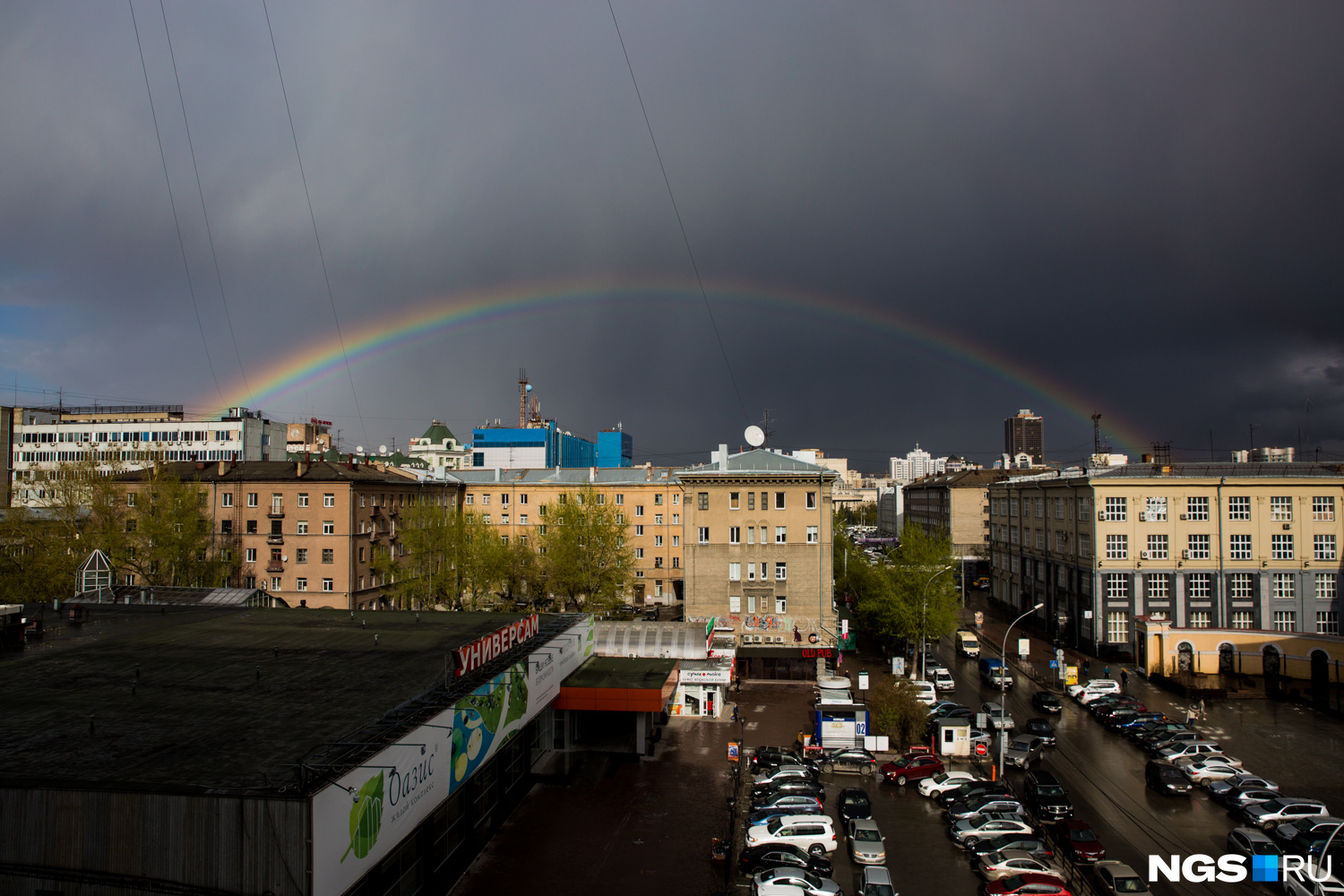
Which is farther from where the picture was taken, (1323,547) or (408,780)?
(1323,547)

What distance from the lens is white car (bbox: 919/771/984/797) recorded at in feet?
91.0

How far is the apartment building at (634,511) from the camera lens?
6925cm

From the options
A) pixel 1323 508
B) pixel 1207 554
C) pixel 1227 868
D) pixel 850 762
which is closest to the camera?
pixel 1227 868

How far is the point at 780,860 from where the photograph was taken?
2123 centimetres

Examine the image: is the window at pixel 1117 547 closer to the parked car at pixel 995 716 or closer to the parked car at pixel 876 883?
the parked car at pixel 995 716

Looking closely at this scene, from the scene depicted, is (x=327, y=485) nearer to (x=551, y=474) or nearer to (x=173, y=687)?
(x=551, y=474)

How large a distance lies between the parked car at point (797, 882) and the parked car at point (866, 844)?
2297mm

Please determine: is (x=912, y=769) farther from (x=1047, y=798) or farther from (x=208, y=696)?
(x=208, y=696)

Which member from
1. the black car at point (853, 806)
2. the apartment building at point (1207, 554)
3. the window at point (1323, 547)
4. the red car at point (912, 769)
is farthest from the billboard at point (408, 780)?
the window at point (1323, 547)

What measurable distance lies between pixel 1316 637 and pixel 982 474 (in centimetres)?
5816

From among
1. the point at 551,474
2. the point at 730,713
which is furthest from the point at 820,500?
the point at 551,474

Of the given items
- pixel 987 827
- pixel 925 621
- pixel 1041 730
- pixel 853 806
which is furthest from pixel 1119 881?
pixel 925 621

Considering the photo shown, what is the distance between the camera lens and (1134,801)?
2706 centimetres

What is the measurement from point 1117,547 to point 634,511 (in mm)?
37128
